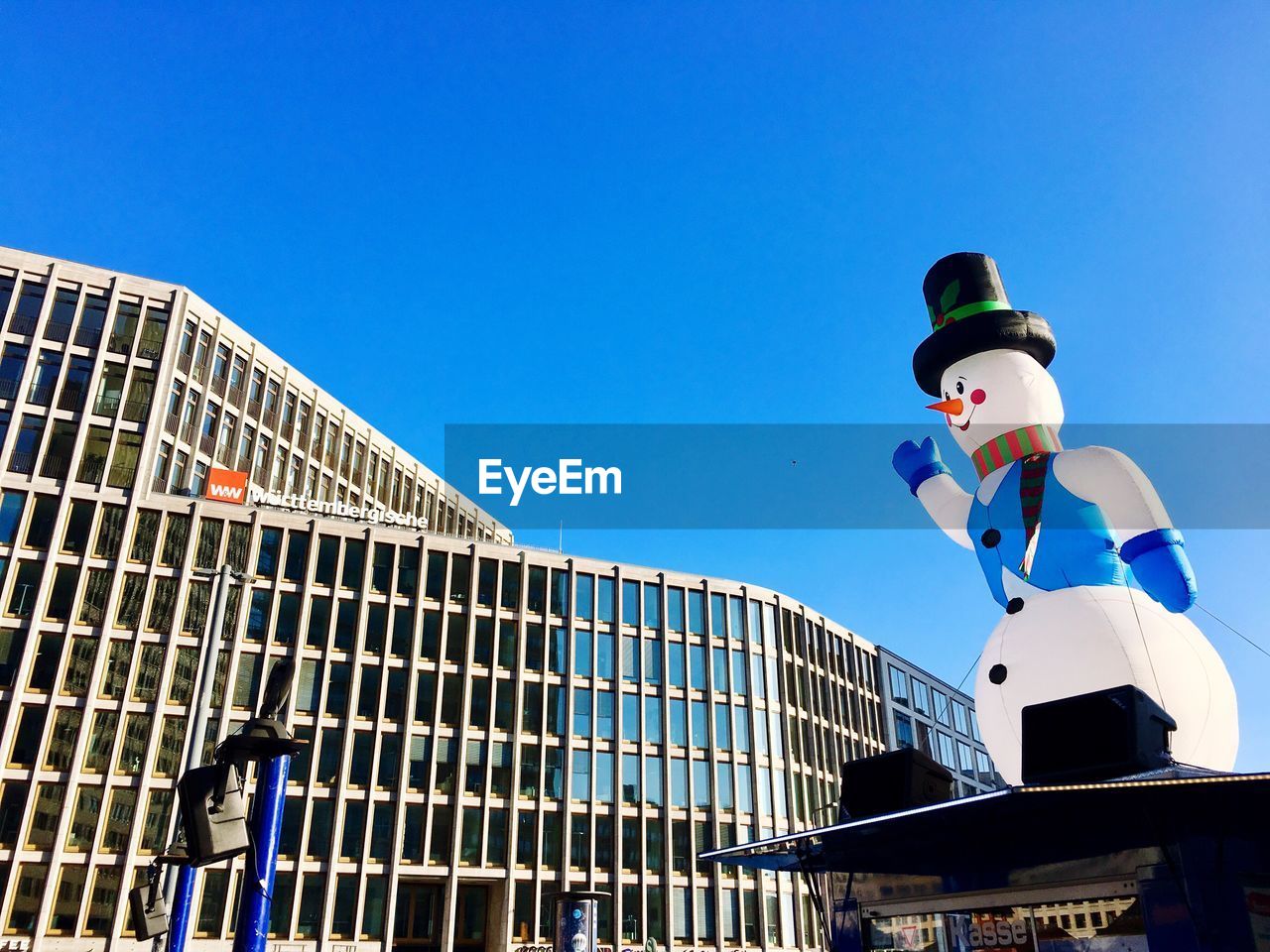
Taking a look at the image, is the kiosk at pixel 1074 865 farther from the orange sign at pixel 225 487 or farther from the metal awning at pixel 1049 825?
the orange sign at pixel 225 487

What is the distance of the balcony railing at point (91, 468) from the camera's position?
47000mm

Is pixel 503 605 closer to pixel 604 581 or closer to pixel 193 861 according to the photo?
pixel 604 581

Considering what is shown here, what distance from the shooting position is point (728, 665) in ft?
186

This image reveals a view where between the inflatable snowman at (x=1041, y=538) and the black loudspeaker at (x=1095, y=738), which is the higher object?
the inflatable snowman at (x=1041, y=538)

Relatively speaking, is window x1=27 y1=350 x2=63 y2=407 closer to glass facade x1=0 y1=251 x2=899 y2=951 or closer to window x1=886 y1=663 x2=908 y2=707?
glass facade x1=0 y1=251 x2=899 y2=951

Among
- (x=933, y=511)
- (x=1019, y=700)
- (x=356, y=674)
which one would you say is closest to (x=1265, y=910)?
(x=1019, y=700)

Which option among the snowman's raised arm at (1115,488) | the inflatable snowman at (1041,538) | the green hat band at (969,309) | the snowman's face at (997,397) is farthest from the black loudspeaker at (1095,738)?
the green hat band at (969,309)

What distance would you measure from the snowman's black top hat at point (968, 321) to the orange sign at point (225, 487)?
41.7m

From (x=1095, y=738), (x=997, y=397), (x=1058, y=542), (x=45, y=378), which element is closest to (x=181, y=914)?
(x=1095, y=738)

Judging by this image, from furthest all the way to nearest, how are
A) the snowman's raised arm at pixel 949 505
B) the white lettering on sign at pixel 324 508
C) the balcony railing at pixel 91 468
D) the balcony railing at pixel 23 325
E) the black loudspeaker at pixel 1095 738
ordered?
the white lettering on sign at pixel 324 508 < the balcony railing at pixel 23 325 < the balcony railing at pixel 91 468 < the snowman's raised arm at pixel 949 505 < the black loudspeaker at pixel 1095 738

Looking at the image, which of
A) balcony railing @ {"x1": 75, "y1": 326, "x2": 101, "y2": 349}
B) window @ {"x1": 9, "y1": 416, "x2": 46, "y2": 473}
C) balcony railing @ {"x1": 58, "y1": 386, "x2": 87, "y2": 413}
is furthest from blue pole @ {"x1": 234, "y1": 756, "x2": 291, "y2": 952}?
balcony railing @ {"x1": 75, "y1": 326, "x2": 101, "y2": 349}

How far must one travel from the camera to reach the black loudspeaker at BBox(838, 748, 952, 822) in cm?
1339

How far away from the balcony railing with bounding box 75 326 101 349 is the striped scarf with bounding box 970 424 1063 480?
4667cm

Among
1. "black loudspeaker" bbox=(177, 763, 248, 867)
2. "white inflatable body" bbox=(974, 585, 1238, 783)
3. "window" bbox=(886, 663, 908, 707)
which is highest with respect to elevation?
"window" bbox=(886, 663, 908, 707)
